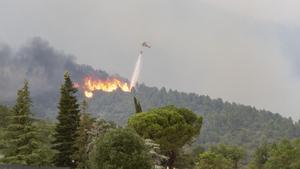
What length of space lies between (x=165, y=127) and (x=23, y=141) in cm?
3209

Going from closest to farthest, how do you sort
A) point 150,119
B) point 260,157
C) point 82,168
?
point 82,168 → point 150,119 → point 260,157

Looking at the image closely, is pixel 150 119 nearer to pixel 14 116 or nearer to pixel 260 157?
pixel 14 116

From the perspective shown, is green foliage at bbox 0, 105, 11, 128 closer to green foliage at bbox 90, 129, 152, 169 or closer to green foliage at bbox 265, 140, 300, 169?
green foliage at bbox 265, 140, 300, 169

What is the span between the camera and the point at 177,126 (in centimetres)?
9319

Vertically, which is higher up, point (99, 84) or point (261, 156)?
point (99, 84)

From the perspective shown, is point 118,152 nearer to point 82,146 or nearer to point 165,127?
point 82,146

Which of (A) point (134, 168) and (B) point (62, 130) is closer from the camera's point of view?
(A) point (134, 168)

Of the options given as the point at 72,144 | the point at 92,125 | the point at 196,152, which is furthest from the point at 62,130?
the point at 196,152

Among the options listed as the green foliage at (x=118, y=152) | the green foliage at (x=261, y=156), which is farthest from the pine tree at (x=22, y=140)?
the green foliage at (x=261, y=156)

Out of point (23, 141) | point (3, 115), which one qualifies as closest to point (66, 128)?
point (23, 141)

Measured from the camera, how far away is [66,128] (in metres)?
71.1

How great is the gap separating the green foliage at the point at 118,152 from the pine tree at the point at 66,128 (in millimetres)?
18346

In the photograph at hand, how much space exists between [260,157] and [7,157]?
324ft

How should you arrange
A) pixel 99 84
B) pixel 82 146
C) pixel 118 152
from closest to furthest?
1. pixel 118 152
2. pixel 82 146
3. pixel 99 84
